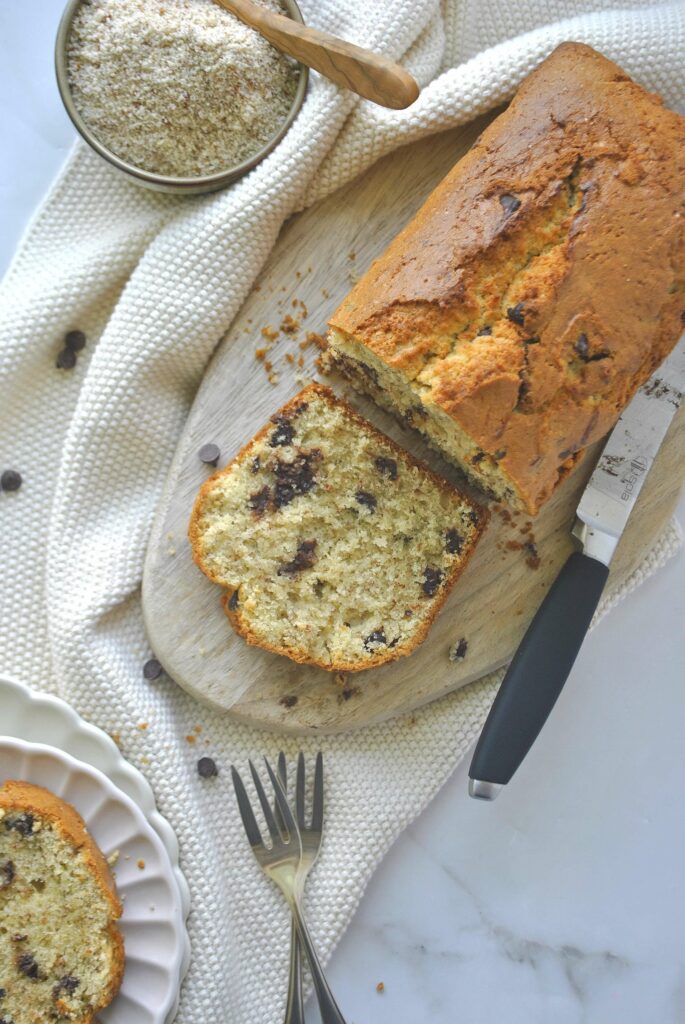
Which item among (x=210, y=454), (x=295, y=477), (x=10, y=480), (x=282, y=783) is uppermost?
(x=295, y=477)

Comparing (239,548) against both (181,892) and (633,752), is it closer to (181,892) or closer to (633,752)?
(181,892)

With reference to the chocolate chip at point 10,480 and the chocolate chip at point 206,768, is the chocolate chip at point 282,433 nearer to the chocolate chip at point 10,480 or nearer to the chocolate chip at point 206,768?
the chocolate chip at point 10,480

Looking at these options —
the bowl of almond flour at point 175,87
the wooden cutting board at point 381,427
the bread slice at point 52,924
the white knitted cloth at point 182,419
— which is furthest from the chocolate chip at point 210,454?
the bread slice at point 52,924

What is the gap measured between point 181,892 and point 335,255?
212 cm

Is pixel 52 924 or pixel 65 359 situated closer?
pixel 52 924

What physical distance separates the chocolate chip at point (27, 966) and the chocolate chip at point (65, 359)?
185 cm

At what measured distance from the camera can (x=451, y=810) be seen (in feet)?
10.1

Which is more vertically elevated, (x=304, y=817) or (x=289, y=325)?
(x=289, y=325)

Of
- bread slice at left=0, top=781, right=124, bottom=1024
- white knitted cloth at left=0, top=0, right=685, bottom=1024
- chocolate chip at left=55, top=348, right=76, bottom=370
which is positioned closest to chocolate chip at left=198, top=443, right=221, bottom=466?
white knitted cloth at left=0, top=0, right=685, bottom=1024

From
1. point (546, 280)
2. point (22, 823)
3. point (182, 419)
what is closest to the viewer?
point (546, 280)

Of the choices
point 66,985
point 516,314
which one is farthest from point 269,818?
point 516,314

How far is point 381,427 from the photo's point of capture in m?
2.93

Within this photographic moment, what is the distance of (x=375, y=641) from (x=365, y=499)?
45cm

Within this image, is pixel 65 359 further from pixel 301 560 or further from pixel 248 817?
pixel 248 817
